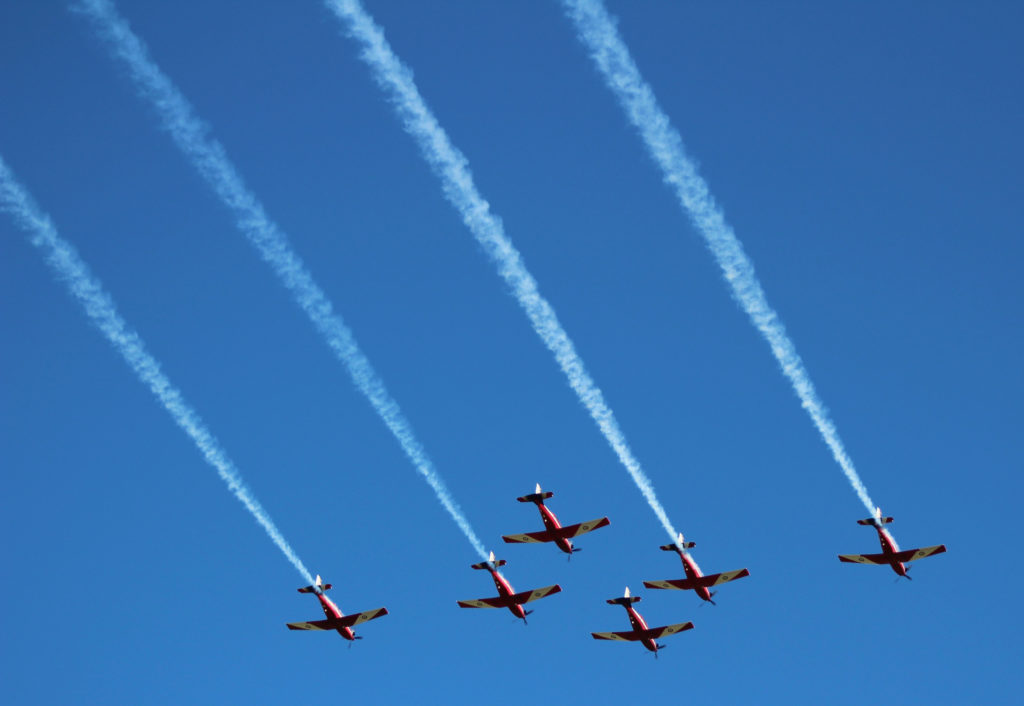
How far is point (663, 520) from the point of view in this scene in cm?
4862

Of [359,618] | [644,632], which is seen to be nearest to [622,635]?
[644,632]

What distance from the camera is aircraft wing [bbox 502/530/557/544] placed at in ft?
185

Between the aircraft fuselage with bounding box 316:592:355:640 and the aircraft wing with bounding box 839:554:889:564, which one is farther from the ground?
the aircraft fuselage with bounding box 316:592:355:640

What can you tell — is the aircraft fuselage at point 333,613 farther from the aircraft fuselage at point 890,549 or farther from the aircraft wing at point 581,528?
the aircraft fuselage at point 890,549

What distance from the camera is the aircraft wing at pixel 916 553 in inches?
2172


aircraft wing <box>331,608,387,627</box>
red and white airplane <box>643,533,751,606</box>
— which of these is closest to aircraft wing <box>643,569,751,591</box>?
red and white airplane <box>643,533,751,606</box>

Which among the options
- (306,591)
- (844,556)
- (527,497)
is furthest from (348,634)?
(844,556)

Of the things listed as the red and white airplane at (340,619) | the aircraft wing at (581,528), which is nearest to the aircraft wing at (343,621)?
the red and white airplane at (340,619)

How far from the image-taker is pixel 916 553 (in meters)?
56.0

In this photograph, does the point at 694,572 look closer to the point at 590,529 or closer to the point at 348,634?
the point at 590,529

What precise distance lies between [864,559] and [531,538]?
1297 centimetres

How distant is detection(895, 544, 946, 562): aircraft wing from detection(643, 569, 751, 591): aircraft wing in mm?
6217

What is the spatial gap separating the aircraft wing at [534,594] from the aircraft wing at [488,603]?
363 millimetres

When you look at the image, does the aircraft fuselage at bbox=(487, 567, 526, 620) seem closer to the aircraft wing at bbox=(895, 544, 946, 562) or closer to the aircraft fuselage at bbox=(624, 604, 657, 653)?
the aircraft fuselage at bbox=(624, 604, 657, 653)
